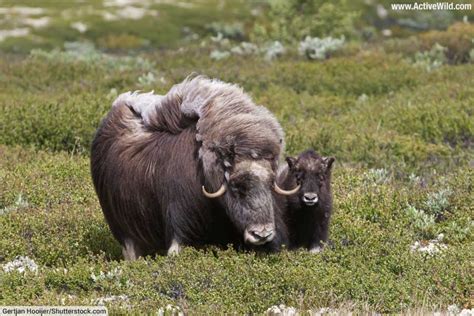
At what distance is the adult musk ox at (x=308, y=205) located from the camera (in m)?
8.53

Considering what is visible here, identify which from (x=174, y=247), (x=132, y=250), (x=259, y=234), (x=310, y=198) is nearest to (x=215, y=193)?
(x=259, y=234)

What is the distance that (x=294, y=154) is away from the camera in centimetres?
1305

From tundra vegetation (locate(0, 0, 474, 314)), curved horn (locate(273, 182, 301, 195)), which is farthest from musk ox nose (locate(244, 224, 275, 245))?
curved horn (locate(273, 182, 301, 195))

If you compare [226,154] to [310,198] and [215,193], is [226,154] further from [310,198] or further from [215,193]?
[310,198]

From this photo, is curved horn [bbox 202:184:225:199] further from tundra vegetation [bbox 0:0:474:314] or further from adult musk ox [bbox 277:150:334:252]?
adult musk ox [bbox 277:150:334:252]

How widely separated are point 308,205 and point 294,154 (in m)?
4.58

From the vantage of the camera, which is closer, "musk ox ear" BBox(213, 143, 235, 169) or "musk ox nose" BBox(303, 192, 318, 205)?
"musk ox ear" BBox(213, 143, 235, 169)

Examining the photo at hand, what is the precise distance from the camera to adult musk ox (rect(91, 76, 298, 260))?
7742 mm

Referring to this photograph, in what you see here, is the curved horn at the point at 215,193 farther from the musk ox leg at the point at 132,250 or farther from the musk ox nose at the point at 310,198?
the musk ox leg at the point at 132,250

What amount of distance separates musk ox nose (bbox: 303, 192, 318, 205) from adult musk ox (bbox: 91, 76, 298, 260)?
0.85 ft

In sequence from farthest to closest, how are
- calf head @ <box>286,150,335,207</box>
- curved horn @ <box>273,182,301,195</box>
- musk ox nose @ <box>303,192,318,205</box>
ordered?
calf head @ <box>286,150,335,207</box>
musk ox nose @ <box>303,192,318,205</box>
curved horn @ <box>273,182,301,195</box>

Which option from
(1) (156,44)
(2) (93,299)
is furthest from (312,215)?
(1) (156,44)

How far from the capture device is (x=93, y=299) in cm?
682

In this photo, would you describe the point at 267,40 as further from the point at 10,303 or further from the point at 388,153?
the point at 10,303
